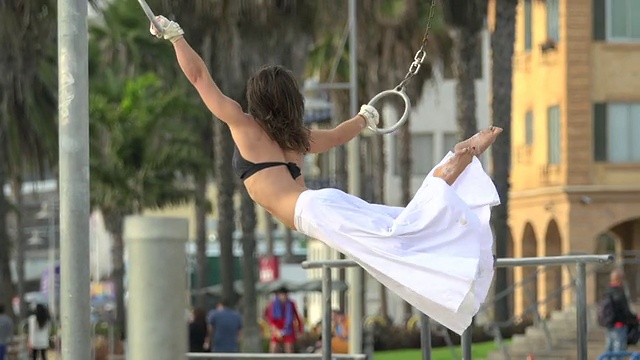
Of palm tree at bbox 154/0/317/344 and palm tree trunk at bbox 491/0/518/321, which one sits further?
palm tree at bbox 154/0/317/344

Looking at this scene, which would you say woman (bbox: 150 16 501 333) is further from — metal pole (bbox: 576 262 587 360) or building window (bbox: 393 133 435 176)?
building window (bbox: 393 133 435 176)

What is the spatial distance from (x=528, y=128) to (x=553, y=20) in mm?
4535

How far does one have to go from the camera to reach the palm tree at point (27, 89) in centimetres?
3481

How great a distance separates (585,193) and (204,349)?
21.7 meters

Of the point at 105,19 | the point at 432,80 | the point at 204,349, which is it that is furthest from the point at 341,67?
the point at 204,349

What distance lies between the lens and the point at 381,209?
821 centimetres

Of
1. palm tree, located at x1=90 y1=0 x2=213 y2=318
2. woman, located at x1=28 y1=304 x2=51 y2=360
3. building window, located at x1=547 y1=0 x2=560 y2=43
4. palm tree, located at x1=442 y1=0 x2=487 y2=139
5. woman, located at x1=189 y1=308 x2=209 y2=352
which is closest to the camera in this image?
woman, located at x1=189 y1=308 x2=209 y2=352

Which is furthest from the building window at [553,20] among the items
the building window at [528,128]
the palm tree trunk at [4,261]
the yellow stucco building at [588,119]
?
the palm tree trunk at [4,261]

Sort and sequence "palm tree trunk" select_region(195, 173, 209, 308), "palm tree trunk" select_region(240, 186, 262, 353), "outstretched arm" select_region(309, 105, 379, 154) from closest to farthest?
"outstretched arm" select_region(309, 105, 379, 154) < "palm tree trunk" select_region(240, 186, 262, 353) < "palm tree trunk" select_region(195, 173, 209, 308)

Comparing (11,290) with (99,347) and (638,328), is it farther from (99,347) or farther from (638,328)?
(638,328)

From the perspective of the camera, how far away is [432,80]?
50.5m

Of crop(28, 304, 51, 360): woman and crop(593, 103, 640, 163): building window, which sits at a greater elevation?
crop(593, 103, 640, 163): building window

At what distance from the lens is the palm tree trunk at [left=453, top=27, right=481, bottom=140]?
36500 mm

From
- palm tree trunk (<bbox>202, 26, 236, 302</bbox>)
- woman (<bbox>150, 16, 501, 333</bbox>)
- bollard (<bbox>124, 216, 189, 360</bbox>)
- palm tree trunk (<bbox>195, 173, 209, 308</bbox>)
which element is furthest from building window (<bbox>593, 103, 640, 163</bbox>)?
bollard (<bbox>124, 216, 189, 360</bbox>)
